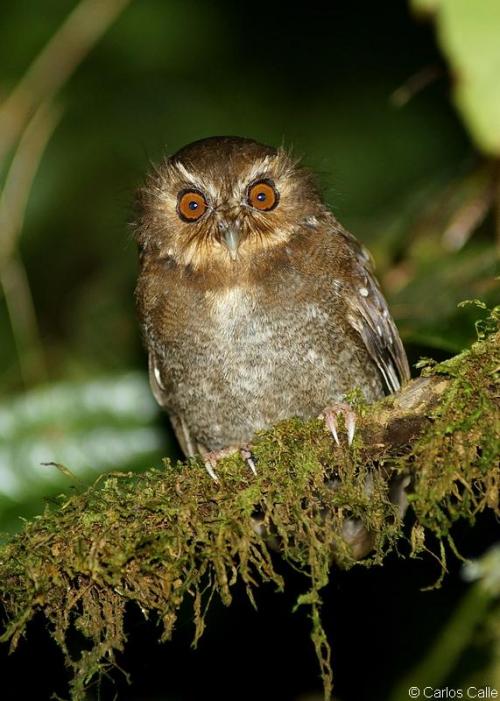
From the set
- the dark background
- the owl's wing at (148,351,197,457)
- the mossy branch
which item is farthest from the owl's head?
the mossy branch

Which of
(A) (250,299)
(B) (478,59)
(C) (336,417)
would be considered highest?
(A) (250,299)

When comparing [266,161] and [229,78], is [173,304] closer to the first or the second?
[266,161]

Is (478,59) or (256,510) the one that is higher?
(478,59)

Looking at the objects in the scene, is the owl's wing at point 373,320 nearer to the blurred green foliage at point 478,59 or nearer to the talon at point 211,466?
the talon at point 211,466

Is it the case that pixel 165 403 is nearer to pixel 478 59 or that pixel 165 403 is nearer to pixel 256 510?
pixel 256 510

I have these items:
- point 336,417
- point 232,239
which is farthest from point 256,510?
point 232,239

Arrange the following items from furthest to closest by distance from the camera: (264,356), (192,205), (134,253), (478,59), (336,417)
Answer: (134,253) < (192,205) < (264,356) < (336,417) < (478,59)

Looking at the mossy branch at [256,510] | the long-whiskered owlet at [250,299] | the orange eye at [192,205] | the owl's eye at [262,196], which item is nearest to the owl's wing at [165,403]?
the long-whiskered owlet at [250,299]

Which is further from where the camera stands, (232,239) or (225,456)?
(232,239)
